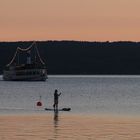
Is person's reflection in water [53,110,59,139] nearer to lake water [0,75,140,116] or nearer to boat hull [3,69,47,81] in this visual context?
lake water [0,75,140,116]

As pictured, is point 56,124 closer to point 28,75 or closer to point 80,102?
point 80,102

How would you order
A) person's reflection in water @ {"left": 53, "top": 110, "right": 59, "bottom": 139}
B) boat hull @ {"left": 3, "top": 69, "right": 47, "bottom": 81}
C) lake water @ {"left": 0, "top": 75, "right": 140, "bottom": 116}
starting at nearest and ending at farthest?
person's reflection in water @ {"left": 53, "top": 110, "right": 59, "bottom": 139} < lake water @ {"left": 0, "top": 75, "right": 140, "bottom": 116} < boat hull @ {"left": 3, "top": 69, "right": 47, "bottom": 81}

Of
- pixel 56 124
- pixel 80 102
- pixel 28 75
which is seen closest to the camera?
pixel 56 124

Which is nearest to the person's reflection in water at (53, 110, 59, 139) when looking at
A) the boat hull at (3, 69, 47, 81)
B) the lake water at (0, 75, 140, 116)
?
the lake water at (0, 75, 140, 116)

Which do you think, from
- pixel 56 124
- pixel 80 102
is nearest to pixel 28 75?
pixel 80 102

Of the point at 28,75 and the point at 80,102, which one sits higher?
the point at 28,75

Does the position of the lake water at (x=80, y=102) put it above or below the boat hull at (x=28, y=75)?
below

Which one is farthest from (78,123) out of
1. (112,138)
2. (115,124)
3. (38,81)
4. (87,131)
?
(38,81)

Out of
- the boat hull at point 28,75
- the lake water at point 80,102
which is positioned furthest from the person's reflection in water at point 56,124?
the boat hull at point 28,75

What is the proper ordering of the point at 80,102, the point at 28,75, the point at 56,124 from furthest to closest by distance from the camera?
the point at 28,75 → the point at 80,102 → the point at 56,124

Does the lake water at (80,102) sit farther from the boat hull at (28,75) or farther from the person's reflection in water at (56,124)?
the boat hull at (28,75)

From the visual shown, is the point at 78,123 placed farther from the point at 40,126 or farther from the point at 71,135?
the point at 71,135

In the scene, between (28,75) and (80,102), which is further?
(28,75)

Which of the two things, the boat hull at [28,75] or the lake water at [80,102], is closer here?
the lake water at [80,102]
